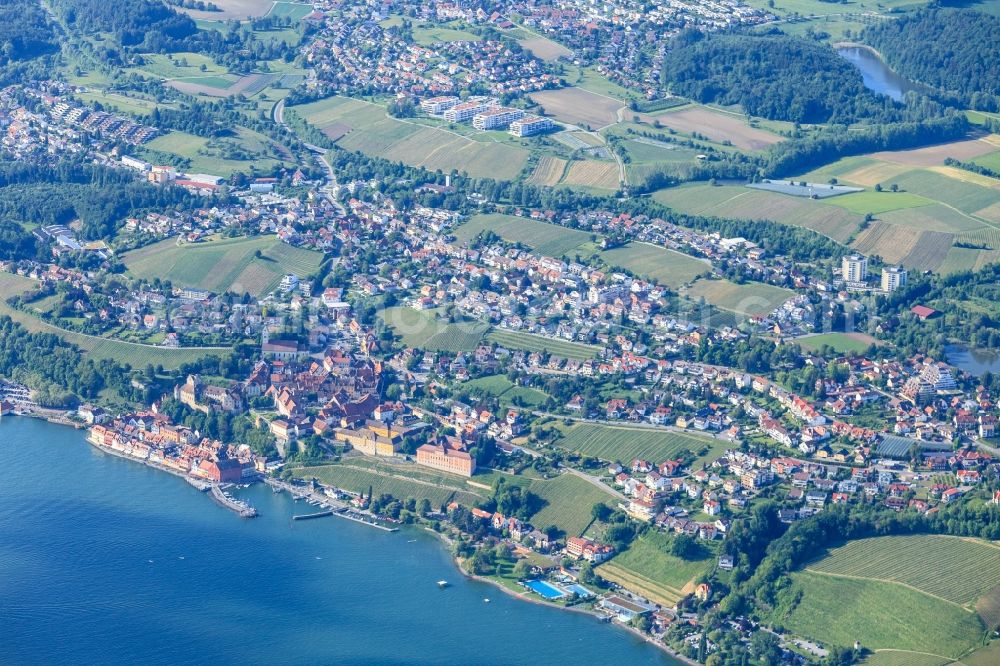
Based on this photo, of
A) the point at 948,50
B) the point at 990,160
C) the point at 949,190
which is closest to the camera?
the point at 949,190

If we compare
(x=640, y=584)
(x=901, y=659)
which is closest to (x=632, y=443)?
(x=640, y=584)

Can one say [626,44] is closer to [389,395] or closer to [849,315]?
[849,315]

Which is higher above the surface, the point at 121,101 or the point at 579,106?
the point at 579,106

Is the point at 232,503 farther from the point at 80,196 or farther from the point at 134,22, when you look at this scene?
the point at 134,22

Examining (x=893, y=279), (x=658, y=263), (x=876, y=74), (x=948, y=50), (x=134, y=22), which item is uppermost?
(x=948, y=50)

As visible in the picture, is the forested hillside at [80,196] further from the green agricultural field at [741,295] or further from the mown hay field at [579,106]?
the green agricultural field at [741,295]

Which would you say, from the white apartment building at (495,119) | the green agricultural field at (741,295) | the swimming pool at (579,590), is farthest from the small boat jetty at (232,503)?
the white apartment building at (495,119)

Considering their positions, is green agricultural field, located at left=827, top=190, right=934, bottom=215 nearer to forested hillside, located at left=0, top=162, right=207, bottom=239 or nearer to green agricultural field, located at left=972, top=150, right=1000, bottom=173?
green agricultural field, located at left=972, top=150, right=1000, bottom=173
